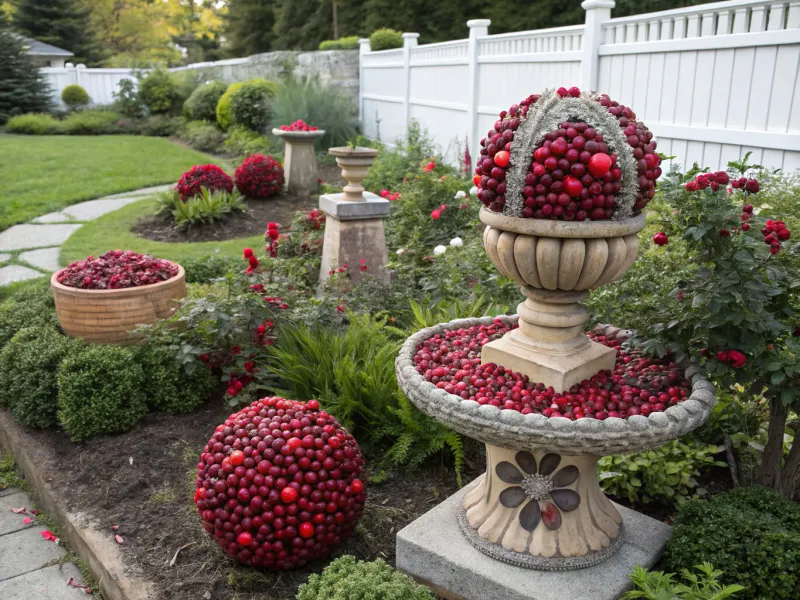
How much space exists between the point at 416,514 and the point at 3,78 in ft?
70.8

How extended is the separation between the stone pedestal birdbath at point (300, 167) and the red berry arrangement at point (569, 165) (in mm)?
7582

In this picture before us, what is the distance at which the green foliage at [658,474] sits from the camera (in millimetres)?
2949

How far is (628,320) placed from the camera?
2973 mm

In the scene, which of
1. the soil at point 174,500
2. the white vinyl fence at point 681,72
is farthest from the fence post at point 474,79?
the soil at point 174,500

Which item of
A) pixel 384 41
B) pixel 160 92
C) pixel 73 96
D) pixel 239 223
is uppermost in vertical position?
pixel 384 41

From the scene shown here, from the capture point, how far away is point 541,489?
2408mm

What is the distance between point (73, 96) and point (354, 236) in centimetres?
1986

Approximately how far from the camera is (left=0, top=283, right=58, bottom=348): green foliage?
436cm

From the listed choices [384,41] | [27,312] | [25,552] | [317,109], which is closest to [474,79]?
[317,109]

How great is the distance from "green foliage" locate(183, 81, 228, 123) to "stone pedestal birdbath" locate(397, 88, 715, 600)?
15.7 meters

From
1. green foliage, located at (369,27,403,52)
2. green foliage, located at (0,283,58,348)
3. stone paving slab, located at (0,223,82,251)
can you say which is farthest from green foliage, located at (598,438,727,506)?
green foliage, located at (369,27,403,52)

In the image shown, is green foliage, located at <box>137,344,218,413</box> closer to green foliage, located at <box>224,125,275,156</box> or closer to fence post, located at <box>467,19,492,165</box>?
fence post, located at <box>467,19,492,165</box>

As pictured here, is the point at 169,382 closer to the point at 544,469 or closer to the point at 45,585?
the point at 45,585

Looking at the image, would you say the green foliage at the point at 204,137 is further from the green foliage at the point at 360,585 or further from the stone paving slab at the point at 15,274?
the green foliage at the point at 360,585
